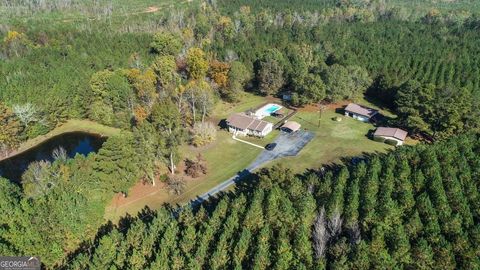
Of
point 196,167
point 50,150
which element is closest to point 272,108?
point 196,167

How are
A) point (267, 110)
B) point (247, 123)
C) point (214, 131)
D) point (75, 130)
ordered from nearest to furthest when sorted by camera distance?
point (214, 131) < point (247, 123) < point (75, 130) < point (267, 110)

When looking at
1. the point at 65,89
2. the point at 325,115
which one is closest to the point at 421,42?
the point at 325,115

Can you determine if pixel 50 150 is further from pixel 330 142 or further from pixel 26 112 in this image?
pixel 330 142

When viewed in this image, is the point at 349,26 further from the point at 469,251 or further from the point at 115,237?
the point at 115,237

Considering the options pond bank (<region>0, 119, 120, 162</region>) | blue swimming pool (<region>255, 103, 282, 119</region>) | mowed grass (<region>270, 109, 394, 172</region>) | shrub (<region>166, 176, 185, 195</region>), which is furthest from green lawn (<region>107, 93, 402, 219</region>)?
pond bank (<region>0, 119, 120, 162</region>)

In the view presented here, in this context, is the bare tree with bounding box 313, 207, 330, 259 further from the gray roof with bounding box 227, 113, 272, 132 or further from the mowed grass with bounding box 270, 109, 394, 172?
the gray roof with bounding box 227, 113, 272, 132

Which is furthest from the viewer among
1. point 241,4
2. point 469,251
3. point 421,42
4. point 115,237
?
point 241,4
